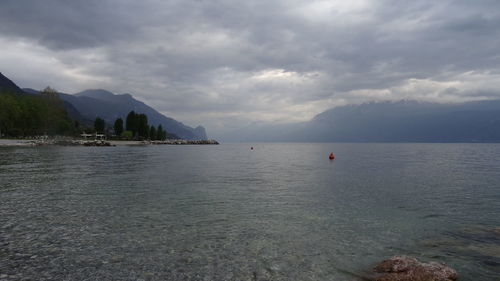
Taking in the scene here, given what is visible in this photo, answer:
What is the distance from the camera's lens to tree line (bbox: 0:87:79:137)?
458 feet

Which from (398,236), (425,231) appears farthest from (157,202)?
(425,231)

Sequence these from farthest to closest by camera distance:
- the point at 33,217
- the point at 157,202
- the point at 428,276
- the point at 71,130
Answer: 1. the point at 71,130
2. the point at 157,202
3. the point at 33,217
4. the point at 428,276

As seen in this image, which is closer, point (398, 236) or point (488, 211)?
point (398, 236)

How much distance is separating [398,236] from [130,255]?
12928mm

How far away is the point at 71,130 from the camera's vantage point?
650ft

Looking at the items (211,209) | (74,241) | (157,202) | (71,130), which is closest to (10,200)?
(157,202)

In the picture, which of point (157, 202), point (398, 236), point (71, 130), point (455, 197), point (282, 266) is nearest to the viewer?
point (282, 266)

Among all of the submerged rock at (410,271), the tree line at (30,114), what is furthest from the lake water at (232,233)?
the tree line at (30,114)

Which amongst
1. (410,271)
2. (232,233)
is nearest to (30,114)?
(232,233)

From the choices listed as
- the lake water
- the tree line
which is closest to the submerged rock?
the lake water

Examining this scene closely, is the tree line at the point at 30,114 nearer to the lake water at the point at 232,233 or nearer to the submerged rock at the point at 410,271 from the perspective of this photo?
the lake water at the point at 232,233

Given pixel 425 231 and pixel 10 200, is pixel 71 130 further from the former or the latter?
pixel 425 231

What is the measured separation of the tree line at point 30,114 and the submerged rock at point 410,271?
169149mm

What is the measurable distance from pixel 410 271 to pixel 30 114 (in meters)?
181
